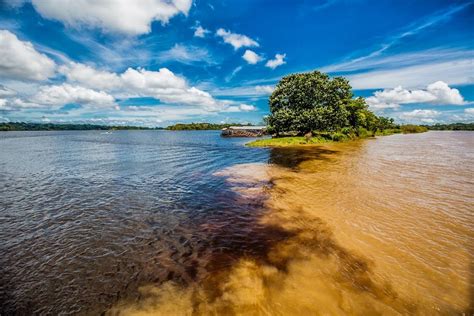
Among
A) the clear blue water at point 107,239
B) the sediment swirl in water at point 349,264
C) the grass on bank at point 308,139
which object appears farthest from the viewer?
the grass on bank at point 308,139

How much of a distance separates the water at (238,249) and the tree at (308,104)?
126 feet

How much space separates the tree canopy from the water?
3870 cm

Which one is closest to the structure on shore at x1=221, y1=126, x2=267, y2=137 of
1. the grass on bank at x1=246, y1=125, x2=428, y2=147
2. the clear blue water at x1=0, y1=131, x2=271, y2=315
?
the grass on bank at x1=246, y1=125, x2=428, y2=147

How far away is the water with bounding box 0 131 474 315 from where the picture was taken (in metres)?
6.05

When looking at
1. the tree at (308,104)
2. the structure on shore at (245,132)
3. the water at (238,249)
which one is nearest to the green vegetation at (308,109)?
the tree at (308,104)

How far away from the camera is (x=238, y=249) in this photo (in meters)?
8.55

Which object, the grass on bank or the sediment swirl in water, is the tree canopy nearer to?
the grass on bank

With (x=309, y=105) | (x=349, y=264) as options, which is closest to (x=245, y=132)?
(x=309, y=105)

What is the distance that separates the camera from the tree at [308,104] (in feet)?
176

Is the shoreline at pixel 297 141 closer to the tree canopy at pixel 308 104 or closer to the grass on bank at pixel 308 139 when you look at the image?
the grass on bank at pixel 308 139

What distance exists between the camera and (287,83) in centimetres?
5825

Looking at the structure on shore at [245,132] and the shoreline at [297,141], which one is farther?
the structure on shore at [245,132]

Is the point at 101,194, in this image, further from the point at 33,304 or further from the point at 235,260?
the point at 235,260

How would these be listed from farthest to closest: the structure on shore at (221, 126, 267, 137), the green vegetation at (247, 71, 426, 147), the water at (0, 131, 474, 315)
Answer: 1. the structure on shore at (221, 126, 267, 137)
2. the green vegetation at (247, 71, 426, 147)
3. the water at (0, 131, 474, 315)
